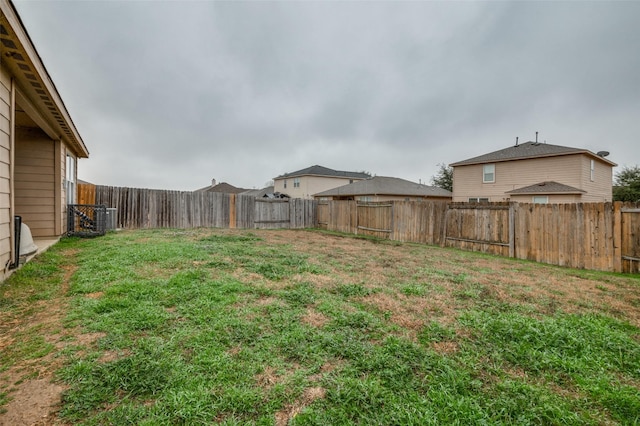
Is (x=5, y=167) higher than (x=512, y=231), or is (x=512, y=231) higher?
(x=5, y=167)

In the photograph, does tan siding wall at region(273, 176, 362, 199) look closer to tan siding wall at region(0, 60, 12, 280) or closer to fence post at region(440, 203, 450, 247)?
fence post at region(440, 203, 450, 247)

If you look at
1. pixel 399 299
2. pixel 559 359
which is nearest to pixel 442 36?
pixel 399 299

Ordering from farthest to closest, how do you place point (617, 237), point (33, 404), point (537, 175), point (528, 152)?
point (528, 152)
point (537, 175)
point (617, 237)
point (33, 404)

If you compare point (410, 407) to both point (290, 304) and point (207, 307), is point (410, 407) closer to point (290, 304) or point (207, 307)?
point (290, 304)

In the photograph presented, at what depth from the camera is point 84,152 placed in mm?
10211

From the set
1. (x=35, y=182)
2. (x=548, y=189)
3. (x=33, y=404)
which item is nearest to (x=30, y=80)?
(x=35, y=182)

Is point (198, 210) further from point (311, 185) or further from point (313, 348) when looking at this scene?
point (311, 185)

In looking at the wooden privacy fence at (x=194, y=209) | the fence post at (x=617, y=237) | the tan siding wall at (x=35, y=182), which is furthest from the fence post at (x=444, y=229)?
the tan siding wall at (x=35, y=182)

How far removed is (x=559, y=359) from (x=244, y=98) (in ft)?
54.1

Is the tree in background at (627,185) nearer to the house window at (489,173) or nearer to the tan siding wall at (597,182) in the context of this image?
the tan siding wall at (597,182)

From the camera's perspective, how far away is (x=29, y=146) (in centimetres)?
748

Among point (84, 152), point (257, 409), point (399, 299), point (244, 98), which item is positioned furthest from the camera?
point (244, 98)

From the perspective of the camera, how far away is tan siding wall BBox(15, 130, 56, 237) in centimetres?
736

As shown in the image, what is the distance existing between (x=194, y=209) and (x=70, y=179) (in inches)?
204
